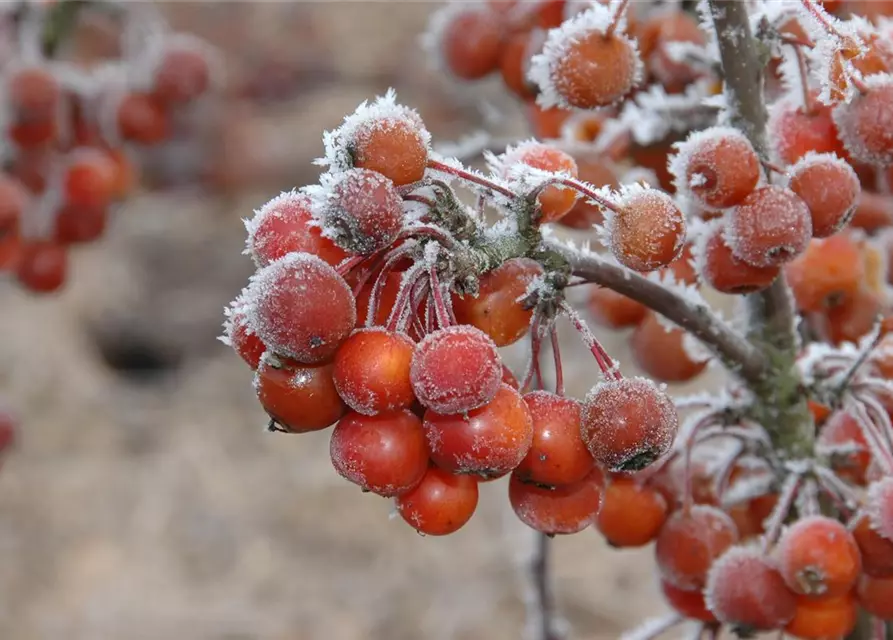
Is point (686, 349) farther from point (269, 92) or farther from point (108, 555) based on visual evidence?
point (269, 92)

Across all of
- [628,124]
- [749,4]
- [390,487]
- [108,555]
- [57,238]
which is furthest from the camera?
[108,555]

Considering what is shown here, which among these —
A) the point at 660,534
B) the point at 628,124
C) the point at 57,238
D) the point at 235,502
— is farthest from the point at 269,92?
the point at 660,534

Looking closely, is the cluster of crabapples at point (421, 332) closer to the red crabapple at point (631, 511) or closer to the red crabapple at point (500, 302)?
the red crabapple at point (500, 302)

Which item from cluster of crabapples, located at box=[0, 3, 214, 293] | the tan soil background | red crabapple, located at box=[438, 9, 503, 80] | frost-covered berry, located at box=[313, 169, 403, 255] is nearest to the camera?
frost-covered berry, located at box=[313, 169, 403, 255]

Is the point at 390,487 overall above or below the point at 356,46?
below

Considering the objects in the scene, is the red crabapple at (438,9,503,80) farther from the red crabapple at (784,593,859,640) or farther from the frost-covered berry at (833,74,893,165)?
the red crabapple at (784,593,859,640)

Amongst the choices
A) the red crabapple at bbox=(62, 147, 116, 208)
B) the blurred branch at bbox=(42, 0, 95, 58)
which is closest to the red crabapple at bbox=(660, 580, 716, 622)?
the red crabapple at bbox=(62, 147, 116, 208)
